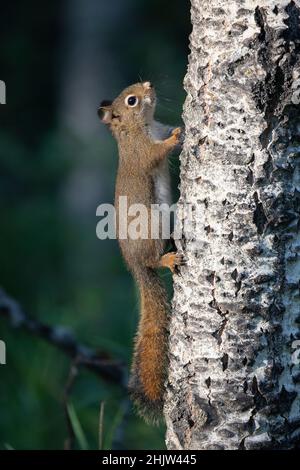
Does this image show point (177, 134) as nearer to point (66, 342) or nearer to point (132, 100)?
point (132, 100)

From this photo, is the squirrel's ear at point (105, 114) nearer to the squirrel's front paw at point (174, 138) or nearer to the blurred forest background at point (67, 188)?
the blurred forest background at point (67, 188)

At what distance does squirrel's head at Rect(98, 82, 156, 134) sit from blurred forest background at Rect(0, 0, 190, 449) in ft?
0.51

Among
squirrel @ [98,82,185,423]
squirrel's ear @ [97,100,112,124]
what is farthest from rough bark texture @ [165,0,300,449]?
squirrel's ear @ [97,100,112,124]

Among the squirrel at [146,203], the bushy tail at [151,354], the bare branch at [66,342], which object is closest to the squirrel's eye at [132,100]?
the squirrel at [146,203]

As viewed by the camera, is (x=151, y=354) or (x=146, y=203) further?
(x=146, y=203)

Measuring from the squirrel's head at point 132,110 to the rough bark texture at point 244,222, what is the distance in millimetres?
814

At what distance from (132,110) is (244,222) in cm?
100

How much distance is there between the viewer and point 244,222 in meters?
1.60

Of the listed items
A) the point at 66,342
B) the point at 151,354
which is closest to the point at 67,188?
the point at 66,342

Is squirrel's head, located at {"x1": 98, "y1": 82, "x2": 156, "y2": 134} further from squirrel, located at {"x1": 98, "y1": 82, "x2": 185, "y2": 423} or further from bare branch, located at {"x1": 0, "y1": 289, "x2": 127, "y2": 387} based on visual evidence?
bare branch, located at {"x1": 0, "y1": 289, "x2": 127, "y2": 387}

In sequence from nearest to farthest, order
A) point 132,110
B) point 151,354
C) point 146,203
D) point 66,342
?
1. point 151,354
2. point 146,203
3. point 132,110
4. point 66,342

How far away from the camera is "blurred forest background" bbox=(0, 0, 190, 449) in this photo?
2.79 metres

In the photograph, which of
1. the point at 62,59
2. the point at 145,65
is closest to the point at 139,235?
the point at 145,65

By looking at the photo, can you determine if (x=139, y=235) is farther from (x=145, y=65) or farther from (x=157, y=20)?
(x=157, y=20)
